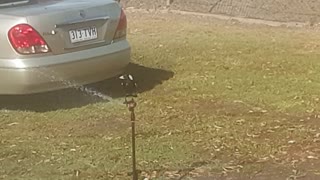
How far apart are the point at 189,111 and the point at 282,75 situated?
76.6 inches

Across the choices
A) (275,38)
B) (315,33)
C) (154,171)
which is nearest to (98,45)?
(154,171)

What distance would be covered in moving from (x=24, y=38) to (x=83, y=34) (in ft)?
2.15

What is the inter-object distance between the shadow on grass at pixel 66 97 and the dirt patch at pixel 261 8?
5435 millimetres

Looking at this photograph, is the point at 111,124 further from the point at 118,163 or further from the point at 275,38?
the point at 275,38

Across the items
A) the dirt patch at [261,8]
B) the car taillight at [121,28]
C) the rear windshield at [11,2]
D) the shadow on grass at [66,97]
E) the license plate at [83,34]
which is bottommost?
the dirt patch at [261,8]

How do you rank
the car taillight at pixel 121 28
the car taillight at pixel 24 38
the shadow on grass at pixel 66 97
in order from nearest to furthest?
the car taillight at pixel 24 38
the shadow on grass at pixel 66 97
the car taillight at pixel 121 28

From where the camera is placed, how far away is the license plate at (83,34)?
7.81 metres

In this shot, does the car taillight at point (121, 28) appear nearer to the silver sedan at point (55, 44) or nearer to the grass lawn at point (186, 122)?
the silver sedan at point (55, 44)

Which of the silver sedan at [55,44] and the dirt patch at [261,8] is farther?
the dirt patch at [261,8]

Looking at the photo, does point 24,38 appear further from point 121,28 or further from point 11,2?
point 121,28

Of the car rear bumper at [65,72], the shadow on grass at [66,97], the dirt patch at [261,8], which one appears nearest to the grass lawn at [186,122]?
the shadow on grass at [66,97]

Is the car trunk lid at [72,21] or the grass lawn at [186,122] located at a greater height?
the car trunk lid at [72,21]

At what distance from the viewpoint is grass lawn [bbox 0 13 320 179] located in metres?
6.04

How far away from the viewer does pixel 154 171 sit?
589 centimetres
